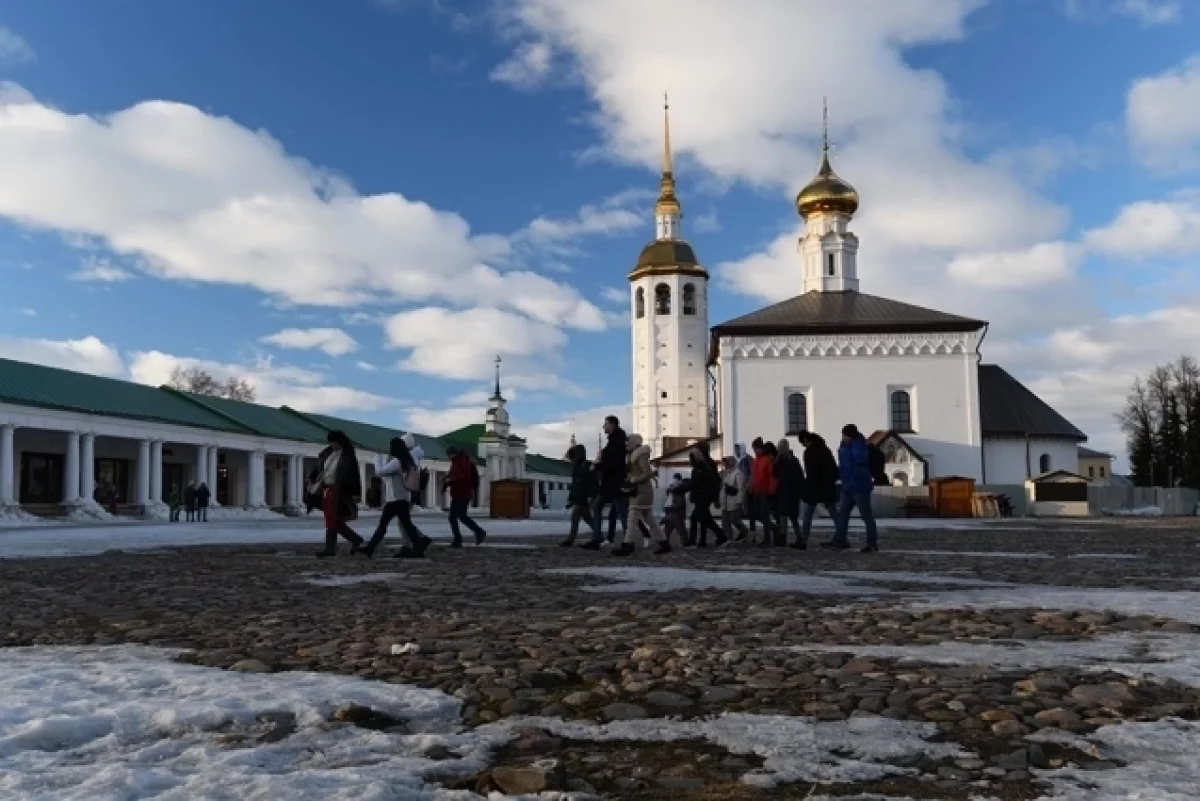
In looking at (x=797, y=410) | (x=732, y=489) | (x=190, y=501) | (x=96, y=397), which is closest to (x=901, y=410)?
(x=797, y=410)

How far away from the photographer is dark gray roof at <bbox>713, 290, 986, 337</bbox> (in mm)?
52375

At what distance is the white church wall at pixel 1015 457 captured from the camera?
5419cm

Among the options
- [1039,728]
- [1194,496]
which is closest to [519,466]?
[1194,496]

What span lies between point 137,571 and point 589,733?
8396mm

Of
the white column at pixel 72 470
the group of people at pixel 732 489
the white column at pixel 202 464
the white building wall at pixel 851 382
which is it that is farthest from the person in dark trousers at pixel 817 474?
the white building wall at pixel 851 382

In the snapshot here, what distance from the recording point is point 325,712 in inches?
148

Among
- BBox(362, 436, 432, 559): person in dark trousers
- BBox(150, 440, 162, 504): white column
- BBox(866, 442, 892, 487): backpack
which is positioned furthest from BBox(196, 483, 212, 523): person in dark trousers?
BBox(866, 442, 892, 487): backpack

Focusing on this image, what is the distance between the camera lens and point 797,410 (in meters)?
53.0

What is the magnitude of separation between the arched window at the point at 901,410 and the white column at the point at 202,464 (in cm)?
3255

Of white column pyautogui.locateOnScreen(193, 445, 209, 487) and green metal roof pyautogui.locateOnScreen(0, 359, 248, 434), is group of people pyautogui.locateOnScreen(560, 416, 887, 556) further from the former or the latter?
white column pyautogui.locateOnScreen(193, 445, 209, 487)

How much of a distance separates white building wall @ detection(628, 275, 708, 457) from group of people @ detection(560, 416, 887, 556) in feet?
150

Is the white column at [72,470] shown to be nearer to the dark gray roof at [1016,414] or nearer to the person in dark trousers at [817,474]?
the person in dark trousers at [817,474]

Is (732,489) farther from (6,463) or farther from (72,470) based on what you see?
(72,470)

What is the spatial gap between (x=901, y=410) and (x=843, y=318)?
5.59 meters
